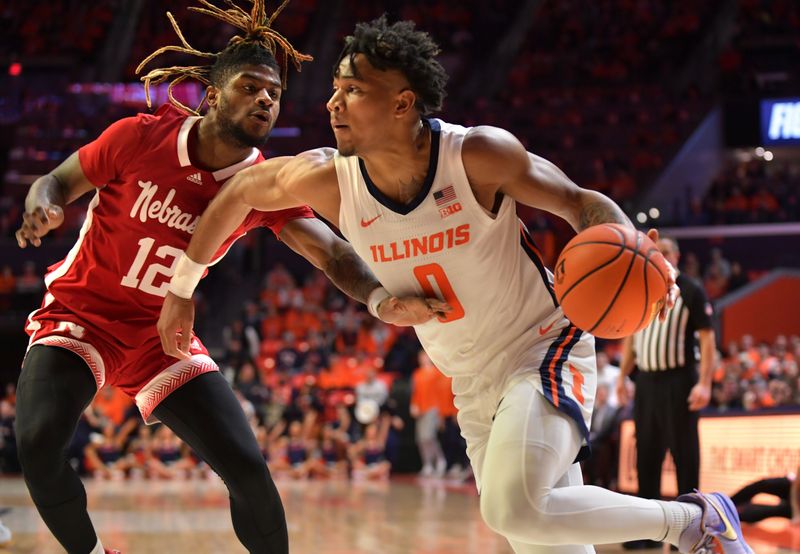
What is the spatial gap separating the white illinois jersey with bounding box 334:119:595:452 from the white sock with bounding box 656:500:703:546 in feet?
1.32

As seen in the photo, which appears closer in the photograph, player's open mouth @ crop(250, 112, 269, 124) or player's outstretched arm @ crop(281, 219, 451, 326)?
player's outstretched arm @ crop(281, 219, 451, 326)

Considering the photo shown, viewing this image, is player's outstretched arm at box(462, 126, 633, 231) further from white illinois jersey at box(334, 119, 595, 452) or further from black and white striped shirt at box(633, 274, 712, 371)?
black and white striped shirt at box(633, 274, 712, 371)

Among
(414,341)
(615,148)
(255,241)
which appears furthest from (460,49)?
(414,341)

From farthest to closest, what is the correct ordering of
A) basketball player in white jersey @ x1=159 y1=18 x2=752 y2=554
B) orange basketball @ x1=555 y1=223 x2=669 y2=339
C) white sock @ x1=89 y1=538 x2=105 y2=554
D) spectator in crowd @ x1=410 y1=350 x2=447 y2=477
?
1. spectator in crowd @ x1=410 y1=350 x2=447 y2=477
2. white sock @ x1=89 y1=538 x2=105 y2=554
3. basketball player in white jersey @ x1=159 y1=18 x2=752 y2=554
4. orange basketball @ x1=555 y1=223 x2=669 y2=339

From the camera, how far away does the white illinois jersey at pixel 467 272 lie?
326 centimetres

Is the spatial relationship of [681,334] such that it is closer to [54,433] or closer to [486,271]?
[486,271]

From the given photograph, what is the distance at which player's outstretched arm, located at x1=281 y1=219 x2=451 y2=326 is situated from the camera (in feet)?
10.9

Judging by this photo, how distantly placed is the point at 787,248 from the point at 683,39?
7.68 m

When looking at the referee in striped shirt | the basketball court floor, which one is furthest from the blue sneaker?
the referee in striped shirt

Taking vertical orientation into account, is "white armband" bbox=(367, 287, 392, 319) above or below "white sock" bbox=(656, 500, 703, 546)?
above

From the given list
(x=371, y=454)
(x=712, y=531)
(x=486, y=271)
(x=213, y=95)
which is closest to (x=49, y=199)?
(x=213, y=95)

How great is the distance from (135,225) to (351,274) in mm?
885

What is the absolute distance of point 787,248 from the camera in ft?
58.6

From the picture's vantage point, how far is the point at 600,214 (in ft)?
10.4
